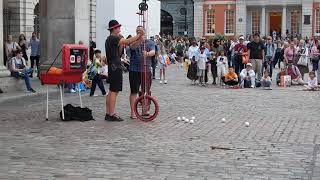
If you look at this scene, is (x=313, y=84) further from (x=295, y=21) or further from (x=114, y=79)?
(x=295, y=21)


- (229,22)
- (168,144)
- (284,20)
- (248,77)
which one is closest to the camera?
(168,144)

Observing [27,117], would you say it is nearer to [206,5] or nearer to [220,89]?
[220,89]

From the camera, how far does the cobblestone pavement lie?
295 inches

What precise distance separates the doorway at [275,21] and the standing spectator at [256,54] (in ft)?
196

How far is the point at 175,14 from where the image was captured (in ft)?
284

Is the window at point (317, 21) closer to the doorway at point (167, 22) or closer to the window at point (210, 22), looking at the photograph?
the window at point (210, 22)

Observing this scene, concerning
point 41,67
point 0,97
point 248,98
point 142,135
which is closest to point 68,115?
point 142,135

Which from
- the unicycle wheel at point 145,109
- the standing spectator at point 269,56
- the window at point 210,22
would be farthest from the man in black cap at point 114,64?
the window at point 210,22

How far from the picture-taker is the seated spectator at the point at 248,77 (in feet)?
69.7

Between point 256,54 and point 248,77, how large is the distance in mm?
961

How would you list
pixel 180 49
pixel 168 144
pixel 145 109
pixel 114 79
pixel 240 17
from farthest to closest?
pixel 240 17 → pixel 180 49 → pixel 145 109 → pixel 114 79 → pixel 168 144

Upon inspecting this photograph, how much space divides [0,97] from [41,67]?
448 centimetres

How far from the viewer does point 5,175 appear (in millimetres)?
7195

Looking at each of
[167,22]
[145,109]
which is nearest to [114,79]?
[145,109]
